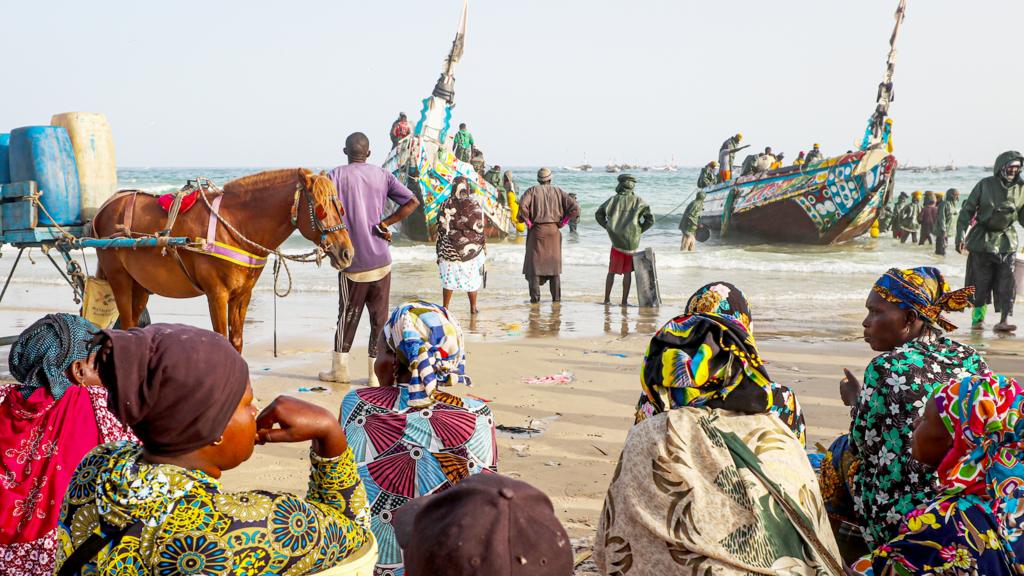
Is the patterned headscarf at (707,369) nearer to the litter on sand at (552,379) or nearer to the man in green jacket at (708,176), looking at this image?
the litter on sand at (552,379)

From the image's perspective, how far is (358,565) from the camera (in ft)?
6.28

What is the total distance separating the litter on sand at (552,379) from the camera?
7.66 metres

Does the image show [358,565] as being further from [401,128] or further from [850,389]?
[401,128]

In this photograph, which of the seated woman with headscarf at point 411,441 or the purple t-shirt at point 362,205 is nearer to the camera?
the seated woman with headscarf at point 411,441

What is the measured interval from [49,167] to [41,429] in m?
4.86

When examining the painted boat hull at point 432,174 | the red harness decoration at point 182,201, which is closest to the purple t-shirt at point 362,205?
the red harness decoration at point 182,201

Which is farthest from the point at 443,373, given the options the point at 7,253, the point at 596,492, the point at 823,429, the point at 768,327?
the point at 7,253

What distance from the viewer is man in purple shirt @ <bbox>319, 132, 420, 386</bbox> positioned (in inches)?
285

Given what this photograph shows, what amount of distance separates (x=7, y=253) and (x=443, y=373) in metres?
23.4

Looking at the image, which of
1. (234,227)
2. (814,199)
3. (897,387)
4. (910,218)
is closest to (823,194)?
(814,199)

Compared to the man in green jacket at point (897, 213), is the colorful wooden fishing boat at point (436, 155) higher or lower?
higher

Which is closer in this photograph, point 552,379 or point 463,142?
point 552,379

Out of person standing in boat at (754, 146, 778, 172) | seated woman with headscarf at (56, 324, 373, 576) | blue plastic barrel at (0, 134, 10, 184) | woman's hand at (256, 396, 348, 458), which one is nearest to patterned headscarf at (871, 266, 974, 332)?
woman's hand at (256, 396, 348, 458)

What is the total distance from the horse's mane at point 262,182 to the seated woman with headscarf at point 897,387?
4.45 m
